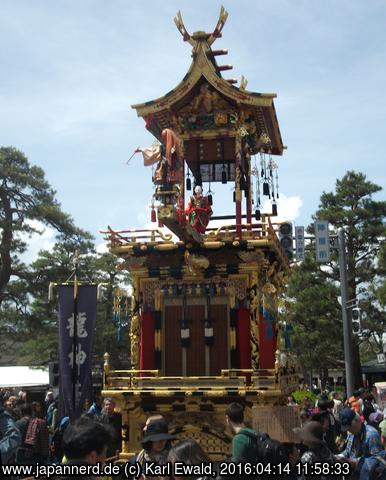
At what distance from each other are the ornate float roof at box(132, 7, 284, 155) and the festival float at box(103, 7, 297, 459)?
0.03 meters

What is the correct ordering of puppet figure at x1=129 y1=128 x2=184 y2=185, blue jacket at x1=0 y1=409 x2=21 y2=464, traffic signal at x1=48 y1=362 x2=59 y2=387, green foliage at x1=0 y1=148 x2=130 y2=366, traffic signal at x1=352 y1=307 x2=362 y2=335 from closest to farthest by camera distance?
blue jacket at x1=0 y1=409 x2=21 y2=464
traffic signal at x1=48 y1=362 x2=59 y2=387
puppet figure at x1=129 y1=128 x2=184 y2=185
traffic signal at x1=352 y1=307 x2=362 y2=335
green foliage at x1=0 y1=148 x2=130 y2=366

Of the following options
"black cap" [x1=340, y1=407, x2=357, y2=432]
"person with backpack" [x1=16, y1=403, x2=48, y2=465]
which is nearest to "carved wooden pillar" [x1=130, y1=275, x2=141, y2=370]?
"person with backpack" [x1=16, y1=403, x2=48, y2=465]

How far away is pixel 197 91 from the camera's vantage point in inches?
752

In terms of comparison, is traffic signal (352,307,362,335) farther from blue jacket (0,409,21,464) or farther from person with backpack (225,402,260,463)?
person with backpack (225,402,260,463)

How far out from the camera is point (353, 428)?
7.14 m

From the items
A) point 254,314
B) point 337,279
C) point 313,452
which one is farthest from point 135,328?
point 337,279

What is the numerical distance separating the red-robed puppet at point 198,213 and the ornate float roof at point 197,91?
2321mm

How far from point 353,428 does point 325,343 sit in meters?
28.4

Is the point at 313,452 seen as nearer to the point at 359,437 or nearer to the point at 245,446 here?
the point at 245,446

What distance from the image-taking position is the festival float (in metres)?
16.3

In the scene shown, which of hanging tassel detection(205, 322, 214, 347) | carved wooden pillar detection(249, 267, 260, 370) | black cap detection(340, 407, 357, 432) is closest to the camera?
black cap detection(340, 407, 357, 432)

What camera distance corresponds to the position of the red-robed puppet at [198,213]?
18.2 meters

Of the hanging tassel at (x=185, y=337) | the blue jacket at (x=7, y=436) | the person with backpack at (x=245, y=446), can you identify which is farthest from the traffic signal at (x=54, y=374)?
the person with backpack at (x=245, y=446)

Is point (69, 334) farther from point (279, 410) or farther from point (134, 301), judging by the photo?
point (279, 410)
